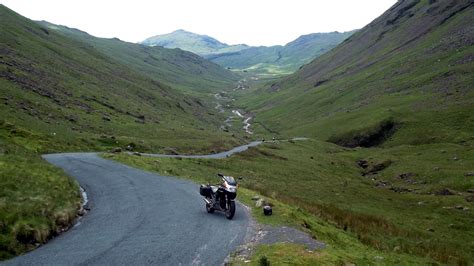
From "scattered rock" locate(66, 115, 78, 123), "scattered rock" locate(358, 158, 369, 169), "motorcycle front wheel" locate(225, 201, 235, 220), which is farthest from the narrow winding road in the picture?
"scattered rock" locate(358, 158, 369, 169)

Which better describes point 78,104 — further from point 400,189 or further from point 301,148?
point 400,189

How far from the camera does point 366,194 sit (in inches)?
2244

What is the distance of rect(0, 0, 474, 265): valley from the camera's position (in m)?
22.5

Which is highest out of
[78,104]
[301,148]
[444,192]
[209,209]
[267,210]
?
[267,210]

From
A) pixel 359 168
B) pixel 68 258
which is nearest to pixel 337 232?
pixel 68 258

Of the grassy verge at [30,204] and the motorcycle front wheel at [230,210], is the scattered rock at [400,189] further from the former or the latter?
the grassy verge at [30,204]

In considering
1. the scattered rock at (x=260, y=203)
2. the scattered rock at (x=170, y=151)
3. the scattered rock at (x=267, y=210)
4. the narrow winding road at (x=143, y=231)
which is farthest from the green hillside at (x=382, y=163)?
the scattered rock at (x=170, y=151)

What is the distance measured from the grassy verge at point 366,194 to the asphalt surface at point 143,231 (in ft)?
9.06

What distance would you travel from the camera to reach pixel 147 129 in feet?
317

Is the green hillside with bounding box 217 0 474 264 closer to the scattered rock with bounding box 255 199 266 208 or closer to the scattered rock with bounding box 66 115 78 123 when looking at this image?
the scattered rock with bounding box 255 199 266 208

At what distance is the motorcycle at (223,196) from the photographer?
23430 millimetres

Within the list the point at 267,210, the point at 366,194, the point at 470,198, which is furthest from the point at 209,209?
the point at 470,198

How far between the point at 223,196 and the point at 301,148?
82244 millimetres

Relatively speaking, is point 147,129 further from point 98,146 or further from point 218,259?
point 218,259
